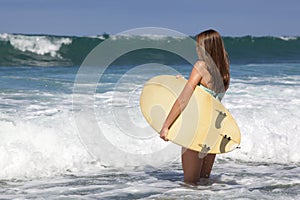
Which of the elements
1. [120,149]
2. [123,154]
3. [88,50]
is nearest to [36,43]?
[88,50]

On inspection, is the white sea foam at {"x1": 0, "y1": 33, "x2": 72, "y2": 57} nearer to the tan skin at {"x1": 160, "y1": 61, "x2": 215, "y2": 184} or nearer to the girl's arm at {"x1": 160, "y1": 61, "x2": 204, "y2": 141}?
the tan skin at {"x1": 160, "y1": 61, "x2": 215, "y2": 184}

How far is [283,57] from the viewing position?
25859 mm

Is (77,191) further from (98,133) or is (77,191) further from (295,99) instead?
(295,99)

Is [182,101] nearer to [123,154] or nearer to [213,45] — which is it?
[213,45]

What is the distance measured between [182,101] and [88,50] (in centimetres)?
2051

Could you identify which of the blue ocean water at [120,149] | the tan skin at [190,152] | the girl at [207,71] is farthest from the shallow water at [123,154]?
the girl at [207,71]

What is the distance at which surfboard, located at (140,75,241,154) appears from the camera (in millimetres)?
4579

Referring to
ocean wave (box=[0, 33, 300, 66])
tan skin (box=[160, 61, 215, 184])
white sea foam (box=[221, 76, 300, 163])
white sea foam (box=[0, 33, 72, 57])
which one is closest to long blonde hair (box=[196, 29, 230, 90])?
tan skin (box=[160, 61, 215, 184])

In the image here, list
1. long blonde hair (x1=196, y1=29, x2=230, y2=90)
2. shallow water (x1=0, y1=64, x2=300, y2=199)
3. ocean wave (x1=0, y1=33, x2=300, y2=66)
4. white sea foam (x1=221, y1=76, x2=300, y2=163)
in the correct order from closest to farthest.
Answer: long blonde hair (x1=196, y1=29, x2=230, y2=90) → shallow water (x1=0, y1=64, x2=300, y2=199) → white sea foam (x1=221, y1=76, x2=300, y2=163) → ocean wave (x1=0, y1=33, x2=300, y2=66)

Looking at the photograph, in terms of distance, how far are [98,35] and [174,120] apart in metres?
23.1

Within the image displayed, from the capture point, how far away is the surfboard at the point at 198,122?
4579 millimetres

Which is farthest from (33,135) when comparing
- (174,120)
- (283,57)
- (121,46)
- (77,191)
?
(283,57)

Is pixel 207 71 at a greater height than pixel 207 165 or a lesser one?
greater

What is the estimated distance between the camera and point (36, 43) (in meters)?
24.0
